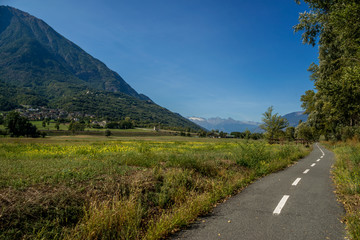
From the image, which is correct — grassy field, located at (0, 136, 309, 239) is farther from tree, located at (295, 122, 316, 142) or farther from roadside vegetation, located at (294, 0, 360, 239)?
tree, located at (295, 122, 316, 142)

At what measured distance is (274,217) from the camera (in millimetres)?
5000

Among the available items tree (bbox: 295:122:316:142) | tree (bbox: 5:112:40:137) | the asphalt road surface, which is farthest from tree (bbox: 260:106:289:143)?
tree (bbox: 5:112:40:137)

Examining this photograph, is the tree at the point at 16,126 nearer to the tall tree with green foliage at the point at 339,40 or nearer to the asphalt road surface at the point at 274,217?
the asphalt road surface at the point at 274,217

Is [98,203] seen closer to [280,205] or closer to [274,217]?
[274,217]

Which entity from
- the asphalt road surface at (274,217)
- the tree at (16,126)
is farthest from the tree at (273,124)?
the tree at (16,126)

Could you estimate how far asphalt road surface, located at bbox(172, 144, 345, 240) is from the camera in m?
4.17

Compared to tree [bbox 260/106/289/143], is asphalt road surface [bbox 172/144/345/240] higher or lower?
lower

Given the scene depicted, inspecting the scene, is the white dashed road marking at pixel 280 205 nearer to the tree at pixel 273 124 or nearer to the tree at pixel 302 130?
the tree at pixel 273 124

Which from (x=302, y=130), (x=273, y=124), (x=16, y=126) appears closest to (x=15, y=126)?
(x=16, y=126)

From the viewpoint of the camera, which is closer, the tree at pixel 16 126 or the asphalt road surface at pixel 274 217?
the asphalt road surface at pixel 274 217

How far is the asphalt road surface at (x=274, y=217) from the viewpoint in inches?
164

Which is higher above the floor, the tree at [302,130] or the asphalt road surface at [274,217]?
the tree at [302,130]

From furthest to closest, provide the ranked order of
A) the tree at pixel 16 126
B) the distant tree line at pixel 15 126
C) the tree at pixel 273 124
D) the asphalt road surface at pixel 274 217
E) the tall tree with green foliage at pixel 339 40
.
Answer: the tree at pixel 16 126 < the distant tree line at pixel 15 126 < the tree at pixel 273 124 < the tall tree with green foliage at pixel 339 40 < the asphalt road surface at pixel 274 217

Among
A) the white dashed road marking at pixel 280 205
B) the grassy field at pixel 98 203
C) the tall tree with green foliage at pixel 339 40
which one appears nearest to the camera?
the grassy field at pixel 98 203
